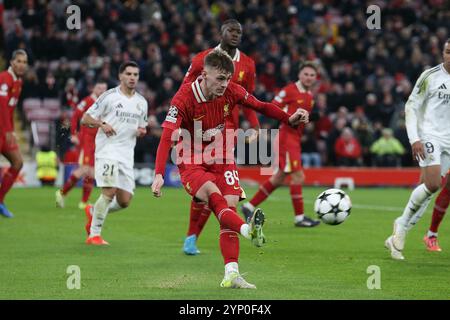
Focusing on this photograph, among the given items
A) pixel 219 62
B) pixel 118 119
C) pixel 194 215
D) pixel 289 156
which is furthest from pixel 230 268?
pixel 289 156

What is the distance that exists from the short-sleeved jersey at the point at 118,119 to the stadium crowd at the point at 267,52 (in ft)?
33.8

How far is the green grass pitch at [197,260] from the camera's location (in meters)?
7.83

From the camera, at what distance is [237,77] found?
36.8 ft

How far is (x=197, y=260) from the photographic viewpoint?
10031 mm

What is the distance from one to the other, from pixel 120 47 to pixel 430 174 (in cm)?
1761

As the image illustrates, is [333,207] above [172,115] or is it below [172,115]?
below

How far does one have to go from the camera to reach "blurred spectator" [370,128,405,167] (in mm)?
25484

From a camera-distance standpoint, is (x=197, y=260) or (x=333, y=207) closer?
(x=333, y=207)

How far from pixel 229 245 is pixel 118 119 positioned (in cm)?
442

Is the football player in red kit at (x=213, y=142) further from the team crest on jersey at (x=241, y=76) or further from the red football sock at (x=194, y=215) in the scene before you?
the team crest on jersey at (x=241, y=76)

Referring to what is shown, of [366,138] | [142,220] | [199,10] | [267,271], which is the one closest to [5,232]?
[142,220]

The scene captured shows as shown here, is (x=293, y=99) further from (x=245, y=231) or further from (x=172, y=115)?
(x=245, y=231)

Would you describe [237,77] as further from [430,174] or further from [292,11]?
[292,11]

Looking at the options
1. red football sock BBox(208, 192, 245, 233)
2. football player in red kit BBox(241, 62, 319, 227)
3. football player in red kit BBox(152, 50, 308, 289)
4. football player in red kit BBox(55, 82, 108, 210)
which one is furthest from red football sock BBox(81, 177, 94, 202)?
red football sock BBox(208, 192, 245, 233)
